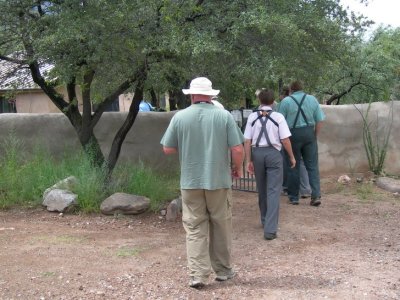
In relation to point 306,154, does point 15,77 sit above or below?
above

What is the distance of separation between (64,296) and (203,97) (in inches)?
78.7

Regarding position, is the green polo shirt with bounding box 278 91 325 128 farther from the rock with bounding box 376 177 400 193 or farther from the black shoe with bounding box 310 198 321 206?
Answer: the rock with bounding box 376 177 400 193

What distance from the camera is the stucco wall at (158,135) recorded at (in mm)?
9711

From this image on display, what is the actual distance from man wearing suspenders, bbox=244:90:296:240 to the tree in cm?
47

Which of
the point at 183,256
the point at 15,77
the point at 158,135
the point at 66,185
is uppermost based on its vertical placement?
the point at 15,77

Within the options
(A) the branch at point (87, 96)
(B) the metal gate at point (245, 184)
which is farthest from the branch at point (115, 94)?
(B) the metal gate at point (245, 184)

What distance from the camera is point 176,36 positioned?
19.2ft

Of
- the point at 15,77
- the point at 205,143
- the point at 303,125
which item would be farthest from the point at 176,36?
the point at 15,77

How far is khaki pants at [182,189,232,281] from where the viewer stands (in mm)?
4523

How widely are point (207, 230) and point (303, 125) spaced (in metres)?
3.23

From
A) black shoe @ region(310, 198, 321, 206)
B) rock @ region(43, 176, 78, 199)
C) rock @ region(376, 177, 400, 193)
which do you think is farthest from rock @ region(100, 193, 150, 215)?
rock @ region(376, 177, 400, 193)

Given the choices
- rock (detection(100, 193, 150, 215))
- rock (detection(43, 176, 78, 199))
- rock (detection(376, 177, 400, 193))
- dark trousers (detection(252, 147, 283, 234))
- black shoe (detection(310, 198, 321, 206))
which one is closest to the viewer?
dark trousers (detection(252, 147, 283, 234))

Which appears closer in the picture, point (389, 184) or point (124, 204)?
point (124, 204)

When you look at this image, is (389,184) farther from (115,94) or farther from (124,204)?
(115,94)
